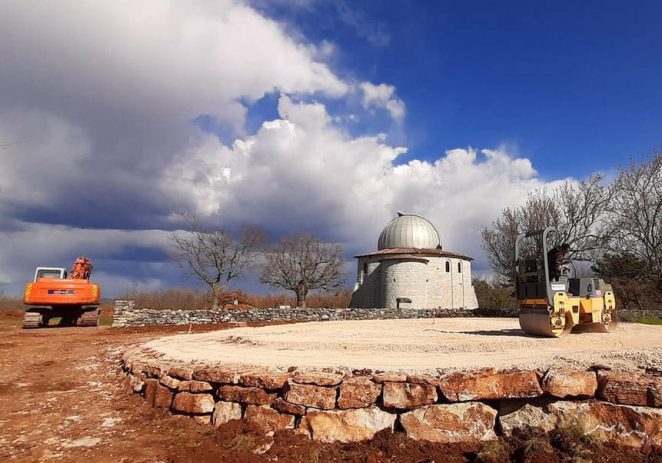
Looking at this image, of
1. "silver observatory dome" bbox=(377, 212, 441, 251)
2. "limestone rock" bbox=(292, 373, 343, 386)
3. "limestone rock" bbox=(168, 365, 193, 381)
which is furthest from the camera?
"silver observatory dome" bbox=(377, 212, 441, 251)

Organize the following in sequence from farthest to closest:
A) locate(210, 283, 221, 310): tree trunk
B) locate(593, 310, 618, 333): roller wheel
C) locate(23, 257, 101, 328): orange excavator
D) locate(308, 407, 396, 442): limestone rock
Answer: locate(210, 283, 221, 310): tree trunk < locate(23, 257, 101, 328): orange excavator < locate(593, 310, 618, 333): roller wheel < locate(308, 407, 396, 442): limestone rock

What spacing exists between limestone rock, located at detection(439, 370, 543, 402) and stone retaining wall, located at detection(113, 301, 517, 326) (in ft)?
60.2

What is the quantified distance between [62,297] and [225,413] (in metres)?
17.1

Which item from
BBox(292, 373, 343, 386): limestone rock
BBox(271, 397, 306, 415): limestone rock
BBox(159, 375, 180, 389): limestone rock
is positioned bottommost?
BBox(271, 397, 306, 415): limestone rock

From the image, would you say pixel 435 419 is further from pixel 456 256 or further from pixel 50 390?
pixel 456 256

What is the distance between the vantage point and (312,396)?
5672mm

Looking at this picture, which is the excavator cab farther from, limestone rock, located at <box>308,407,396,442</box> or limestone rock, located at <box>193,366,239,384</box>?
limestone rock, located at <box>308,407,396,442</box>

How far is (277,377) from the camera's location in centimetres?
601

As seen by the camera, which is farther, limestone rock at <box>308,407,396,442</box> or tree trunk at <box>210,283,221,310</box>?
tree trunk at <box>210,283,221,310</box>

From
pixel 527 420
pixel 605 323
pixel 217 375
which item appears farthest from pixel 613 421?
pixel 605 323

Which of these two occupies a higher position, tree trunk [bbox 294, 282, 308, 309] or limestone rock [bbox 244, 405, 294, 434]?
tree trunk [bbox 294, 282, 308, 309]

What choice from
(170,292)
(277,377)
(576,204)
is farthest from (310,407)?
(170,292)

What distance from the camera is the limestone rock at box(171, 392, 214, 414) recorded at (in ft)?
20.8

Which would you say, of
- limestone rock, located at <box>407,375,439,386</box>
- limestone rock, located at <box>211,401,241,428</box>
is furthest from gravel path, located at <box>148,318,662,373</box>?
limestone rock, located at <box>211,401,241,428</box>
